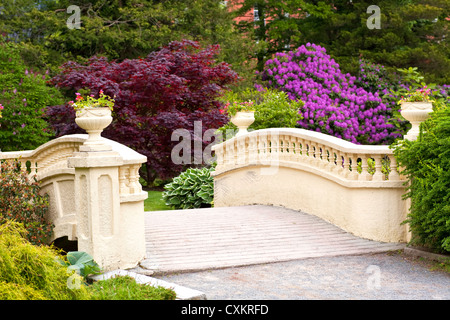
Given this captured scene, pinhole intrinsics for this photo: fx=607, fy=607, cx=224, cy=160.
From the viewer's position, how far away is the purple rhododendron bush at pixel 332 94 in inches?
694

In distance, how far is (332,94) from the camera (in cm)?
1870

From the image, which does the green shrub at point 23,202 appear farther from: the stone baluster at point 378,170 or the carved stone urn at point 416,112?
the carved stone urn at point 416,112

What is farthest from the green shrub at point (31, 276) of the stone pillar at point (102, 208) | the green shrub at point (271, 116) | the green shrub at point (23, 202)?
the green shrub at point (271, 116)

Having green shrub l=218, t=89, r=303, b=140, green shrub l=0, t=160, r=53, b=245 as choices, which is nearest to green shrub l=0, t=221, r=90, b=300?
green shrub l=0, t=160, r=53, b=245

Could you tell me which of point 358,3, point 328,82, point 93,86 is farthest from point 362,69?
point 93,86

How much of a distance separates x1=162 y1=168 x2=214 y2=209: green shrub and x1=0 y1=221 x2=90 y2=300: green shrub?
26.8 ft

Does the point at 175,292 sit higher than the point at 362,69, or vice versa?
the point at 362,69

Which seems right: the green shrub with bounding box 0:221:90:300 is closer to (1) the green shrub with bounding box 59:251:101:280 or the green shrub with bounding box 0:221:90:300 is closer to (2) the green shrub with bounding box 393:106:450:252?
(1) the green shrub with bounding box 59:251:101:280

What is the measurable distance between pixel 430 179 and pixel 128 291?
4.35m

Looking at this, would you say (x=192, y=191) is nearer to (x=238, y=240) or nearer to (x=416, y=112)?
(x=238, y=240)

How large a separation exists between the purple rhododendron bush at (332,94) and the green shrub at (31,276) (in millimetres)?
12129
